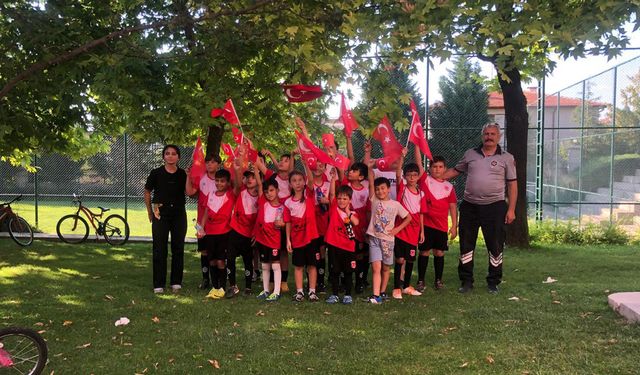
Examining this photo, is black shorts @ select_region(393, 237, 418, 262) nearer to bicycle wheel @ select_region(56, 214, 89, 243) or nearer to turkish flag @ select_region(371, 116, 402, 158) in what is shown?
turkish flag @ select_region(371, 116, 402, 158)

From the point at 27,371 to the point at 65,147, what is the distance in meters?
5.15

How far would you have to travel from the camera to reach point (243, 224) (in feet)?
20.1

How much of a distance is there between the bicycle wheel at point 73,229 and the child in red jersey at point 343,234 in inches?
292

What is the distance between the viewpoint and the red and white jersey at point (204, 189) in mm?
6410

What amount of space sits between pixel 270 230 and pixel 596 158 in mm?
10873

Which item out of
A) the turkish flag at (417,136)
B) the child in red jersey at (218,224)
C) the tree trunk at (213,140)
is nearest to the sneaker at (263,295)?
the child in red jersey at (218,224)

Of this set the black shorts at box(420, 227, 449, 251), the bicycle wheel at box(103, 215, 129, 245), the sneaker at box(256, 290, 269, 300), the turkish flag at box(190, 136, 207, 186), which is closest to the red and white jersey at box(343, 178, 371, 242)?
the black shorts at box(420, 227, 449, 251)

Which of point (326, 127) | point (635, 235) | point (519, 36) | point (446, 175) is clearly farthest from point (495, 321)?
point (635, 235)

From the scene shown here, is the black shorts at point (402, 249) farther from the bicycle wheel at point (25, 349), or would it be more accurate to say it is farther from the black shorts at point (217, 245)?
the bicycle wheel at point (25, 349)

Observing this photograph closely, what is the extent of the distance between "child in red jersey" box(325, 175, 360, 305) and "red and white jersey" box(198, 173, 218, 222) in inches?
63.4

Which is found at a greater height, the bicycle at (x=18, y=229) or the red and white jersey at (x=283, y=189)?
the red and white jersey at (x=283, y=189)

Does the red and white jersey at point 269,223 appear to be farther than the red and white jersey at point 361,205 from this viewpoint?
No

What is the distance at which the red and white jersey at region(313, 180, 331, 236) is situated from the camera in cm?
605

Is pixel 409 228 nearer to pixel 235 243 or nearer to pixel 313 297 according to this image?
pixel 313 297
